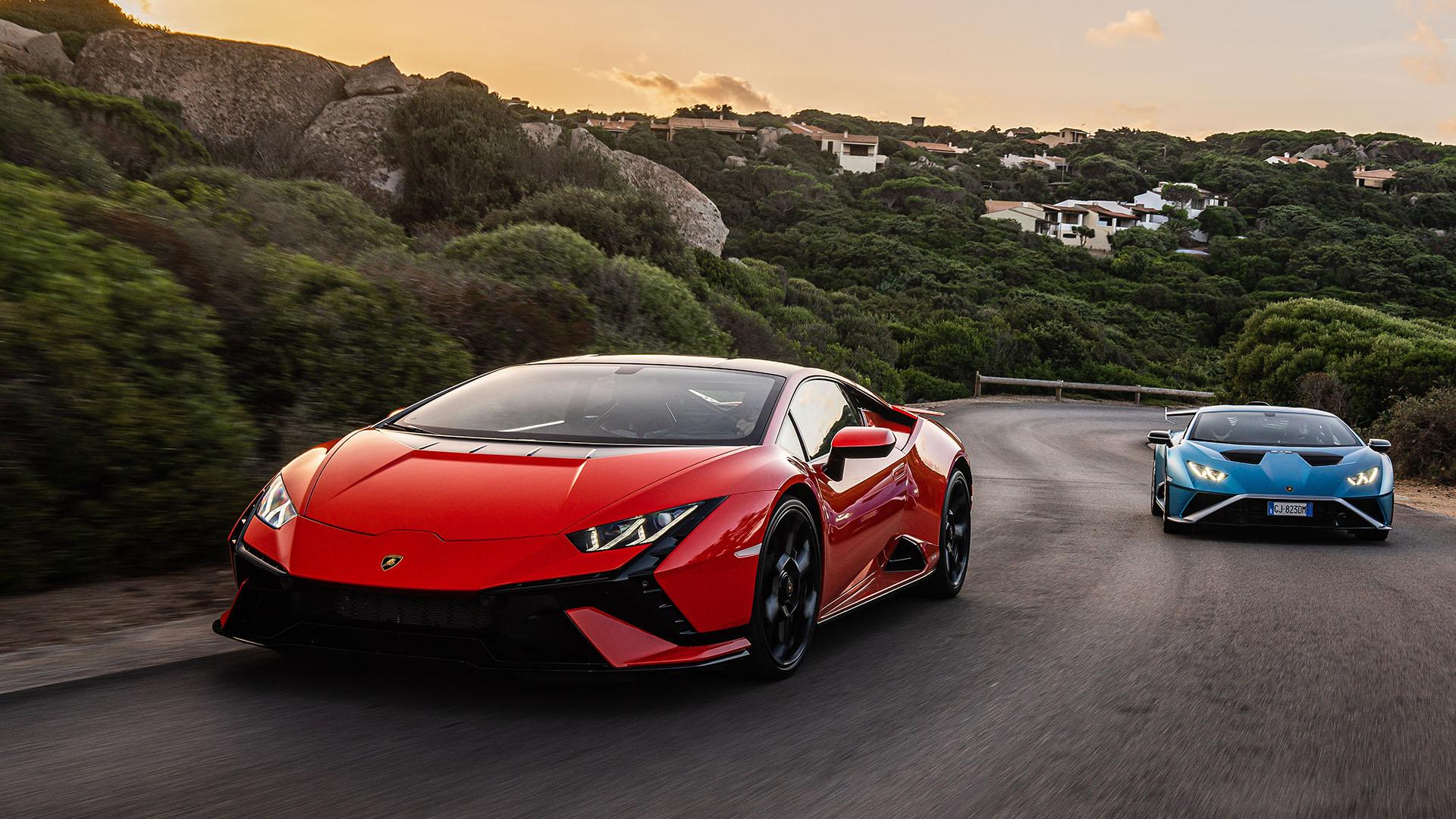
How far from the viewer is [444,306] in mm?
11828

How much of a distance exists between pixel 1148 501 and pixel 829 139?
125321 millimetres

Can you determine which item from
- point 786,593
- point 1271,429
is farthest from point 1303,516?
point 786,593

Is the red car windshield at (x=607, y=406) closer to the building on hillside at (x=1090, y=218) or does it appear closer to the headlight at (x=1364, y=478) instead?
the headlight at (x=1364, y=478)

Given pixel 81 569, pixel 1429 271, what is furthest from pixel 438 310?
pixel 1429 271

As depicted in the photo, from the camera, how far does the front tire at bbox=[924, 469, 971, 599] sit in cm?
753

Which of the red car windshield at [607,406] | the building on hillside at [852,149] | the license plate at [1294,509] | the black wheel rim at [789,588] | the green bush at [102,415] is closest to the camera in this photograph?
the black wheel rim at [789,588]

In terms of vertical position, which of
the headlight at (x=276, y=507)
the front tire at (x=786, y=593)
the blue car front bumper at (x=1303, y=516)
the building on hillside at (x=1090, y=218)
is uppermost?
the headlight at (x=276, y=507)

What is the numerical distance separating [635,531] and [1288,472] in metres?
9.06

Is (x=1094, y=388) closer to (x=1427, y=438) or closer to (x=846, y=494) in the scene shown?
(x=1427, y=438)

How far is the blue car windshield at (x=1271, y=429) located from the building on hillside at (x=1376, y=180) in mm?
A: 100004

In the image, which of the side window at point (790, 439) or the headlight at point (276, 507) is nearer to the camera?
the headlight at point (276, 507)

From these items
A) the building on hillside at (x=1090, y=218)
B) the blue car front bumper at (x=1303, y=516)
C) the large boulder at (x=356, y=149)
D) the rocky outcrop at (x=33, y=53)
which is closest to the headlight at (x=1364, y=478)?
the blue car front bumper at (x=1303, y=516)

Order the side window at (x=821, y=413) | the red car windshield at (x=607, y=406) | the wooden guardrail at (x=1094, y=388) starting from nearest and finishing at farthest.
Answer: the red car windshield at (x=607, y=406), the side window at (x=821, y=413), the wooden guardrail at (x=1094, y=388)

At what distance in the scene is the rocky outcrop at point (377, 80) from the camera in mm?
34906
